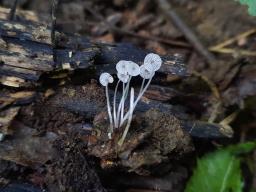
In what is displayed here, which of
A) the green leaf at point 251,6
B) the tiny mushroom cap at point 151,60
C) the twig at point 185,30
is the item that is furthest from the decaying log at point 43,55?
the twig at point 185,30

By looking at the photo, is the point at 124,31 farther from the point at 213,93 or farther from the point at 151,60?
the point at 151,60

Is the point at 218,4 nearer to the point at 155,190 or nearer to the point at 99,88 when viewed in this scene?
the point at 99,88

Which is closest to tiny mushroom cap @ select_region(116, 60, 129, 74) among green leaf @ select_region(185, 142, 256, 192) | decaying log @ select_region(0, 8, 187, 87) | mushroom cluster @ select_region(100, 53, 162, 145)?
mushroom cluster @ select_region(100, 53, 162, 145)

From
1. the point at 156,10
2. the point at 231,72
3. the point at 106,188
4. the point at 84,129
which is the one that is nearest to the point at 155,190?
the point at 106,188

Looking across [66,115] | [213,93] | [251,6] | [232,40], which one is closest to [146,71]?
[66,115]

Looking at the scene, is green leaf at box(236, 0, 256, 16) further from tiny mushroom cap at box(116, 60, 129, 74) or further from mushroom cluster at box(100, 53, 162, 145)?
tiny mushroom cap at box(116, 60, 129, 74)
